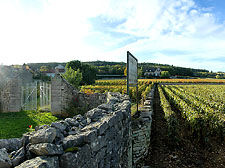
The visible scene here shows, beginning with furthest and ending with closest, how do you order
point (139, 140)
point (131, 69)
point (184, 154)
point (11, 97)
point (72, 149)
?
point (11, 97) → point (131, 69) → point (184, 154) → point (139, 140) → point (72, 149)

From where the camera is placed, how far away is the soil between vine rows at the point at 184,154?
6027 millimetres

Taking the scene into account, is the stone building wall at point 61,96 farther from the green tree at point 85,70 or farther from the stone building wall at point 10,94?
the green tree at point 85,70

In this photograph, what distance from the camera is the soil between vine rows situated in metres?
6.03

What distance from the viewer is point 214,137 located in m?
8.37

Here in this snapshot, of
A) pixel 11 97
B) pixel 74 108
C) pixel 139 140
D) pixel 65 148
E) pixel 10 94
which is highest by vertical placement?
pixel 65 148

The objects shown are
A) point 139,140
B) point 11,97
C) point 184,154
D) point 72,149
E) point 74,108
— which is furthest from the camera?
point 11,97

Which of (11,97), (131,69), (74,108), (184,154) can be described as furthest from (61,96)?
(184,154)

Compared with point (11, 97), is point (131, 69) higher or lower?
higher

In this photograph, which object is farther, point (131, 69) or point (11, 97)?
point (11, 97)

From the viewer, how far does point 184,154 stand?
6.71 meters

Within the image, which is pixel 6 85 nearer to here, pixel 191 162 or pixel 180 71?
pixel 191 162

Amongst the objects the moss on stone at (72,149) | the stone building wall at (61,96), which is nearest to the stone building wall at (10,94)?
the stone building wall at (61,96)

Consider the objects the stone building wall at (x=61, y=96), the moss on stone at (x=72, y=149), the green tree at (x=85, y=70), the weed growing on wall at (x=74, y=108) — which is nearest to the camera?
the moss on stone at (x=72, y=149)

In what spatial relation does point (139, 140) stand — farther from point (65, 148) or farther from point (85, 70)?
point (85, 70)
